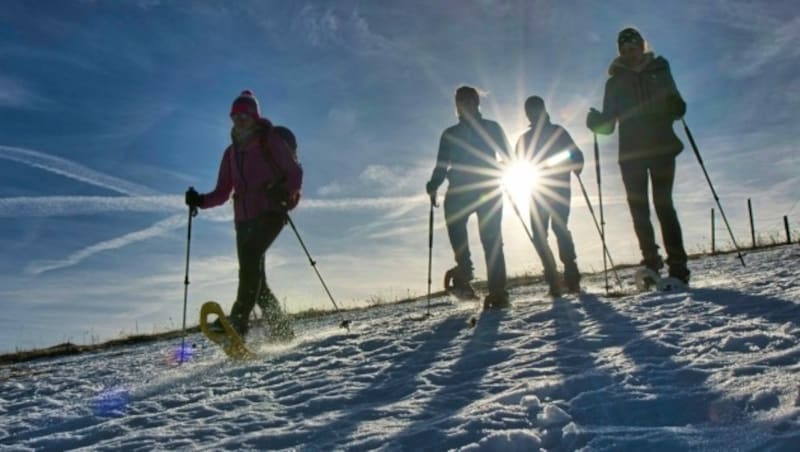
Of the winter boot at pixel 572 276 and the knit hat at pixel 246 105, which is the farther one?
the winter boot at pixel 572 276

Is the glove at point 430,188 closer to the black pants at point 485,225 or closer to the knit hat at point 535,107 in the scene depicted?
the black pants at point 485,225

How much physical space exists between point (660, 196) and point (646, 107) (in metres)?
1.06

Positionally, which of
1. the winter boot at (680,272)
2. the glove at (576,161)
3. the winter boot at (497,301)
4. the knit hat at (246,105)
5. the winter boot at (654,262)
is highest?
the knit hat at (246,105)

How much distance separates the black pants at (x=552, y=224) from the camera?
8.13 meters

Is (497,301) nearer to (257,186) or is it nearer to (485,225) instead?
(485,225)

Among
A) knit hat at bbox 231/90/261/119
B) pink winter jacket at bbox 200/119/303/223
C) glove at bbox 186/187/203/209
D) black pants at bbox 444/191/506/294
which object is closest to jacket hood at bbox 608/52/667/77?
black pants at bbox 444/191/506/294

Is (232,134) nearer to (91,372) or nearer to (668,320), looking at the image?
(91,372)

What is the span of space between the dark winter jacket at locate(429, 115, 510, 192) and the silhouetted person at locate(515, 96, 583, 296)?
94cm

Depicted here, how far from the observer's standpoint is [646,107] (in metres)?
7.17

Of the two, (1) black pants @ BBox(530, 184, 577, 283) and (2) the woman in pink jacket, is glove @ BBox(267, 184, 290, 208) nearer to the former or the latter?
(2) the woman in pink jacket

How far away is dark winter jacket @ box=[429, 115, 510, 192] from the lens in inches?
297

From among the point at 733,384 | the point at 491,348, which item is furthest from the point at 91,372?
the point at 733,384

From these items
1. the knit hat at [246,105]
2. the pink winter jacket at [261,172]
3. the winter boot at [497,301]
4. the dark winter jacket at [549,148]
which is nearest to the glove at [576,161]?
the dark winter jacket at [549,148]

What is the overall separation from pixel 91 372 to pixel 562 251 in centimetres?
607
